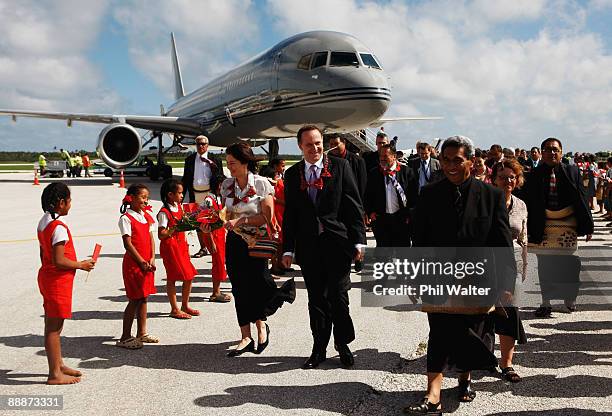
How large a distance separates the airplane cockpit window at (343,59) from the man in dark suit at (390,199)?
28.6 ft

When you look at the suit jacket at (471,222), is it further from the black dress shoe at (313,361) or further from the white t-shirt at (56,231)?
the white t-shirt at (56,231)

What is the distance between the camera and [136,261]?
16.4ft

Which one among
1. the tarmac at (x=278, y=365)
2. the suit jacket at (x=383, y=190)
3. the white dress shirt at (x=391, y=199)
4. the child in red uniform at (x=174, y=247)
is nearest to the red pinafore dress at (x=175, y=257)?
the child in red uniform at (x=174, y=247)

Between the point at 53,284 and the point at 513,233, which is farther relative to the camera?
the point at 513,233

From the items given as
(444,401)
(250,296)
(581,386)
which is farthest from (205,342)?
(581,386)

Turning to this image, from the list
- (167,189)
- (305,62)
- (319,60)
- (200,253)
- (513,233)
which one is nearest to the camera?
(513,233)

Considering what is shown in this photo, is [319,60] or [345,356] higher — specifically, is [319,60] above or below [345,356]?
above

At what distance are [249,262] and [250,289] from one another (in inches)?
9.5

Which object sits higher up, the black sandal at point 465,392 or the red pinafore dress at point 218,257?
the red pinafore dress at point 218,257

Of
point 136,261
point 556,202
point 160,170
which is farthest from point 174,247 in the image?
point 160,170

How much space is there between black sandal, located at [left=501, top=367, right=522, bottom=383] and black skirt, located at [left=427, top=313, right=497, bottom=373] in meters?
0.73

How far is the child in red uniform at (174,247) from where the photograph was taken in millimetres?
5758

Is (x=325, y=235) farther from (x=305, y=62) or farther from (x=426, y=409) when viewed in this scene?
(x=305, y=62)

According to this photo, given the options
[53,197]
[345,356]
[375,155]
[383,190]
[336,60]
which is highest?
[336,60]
